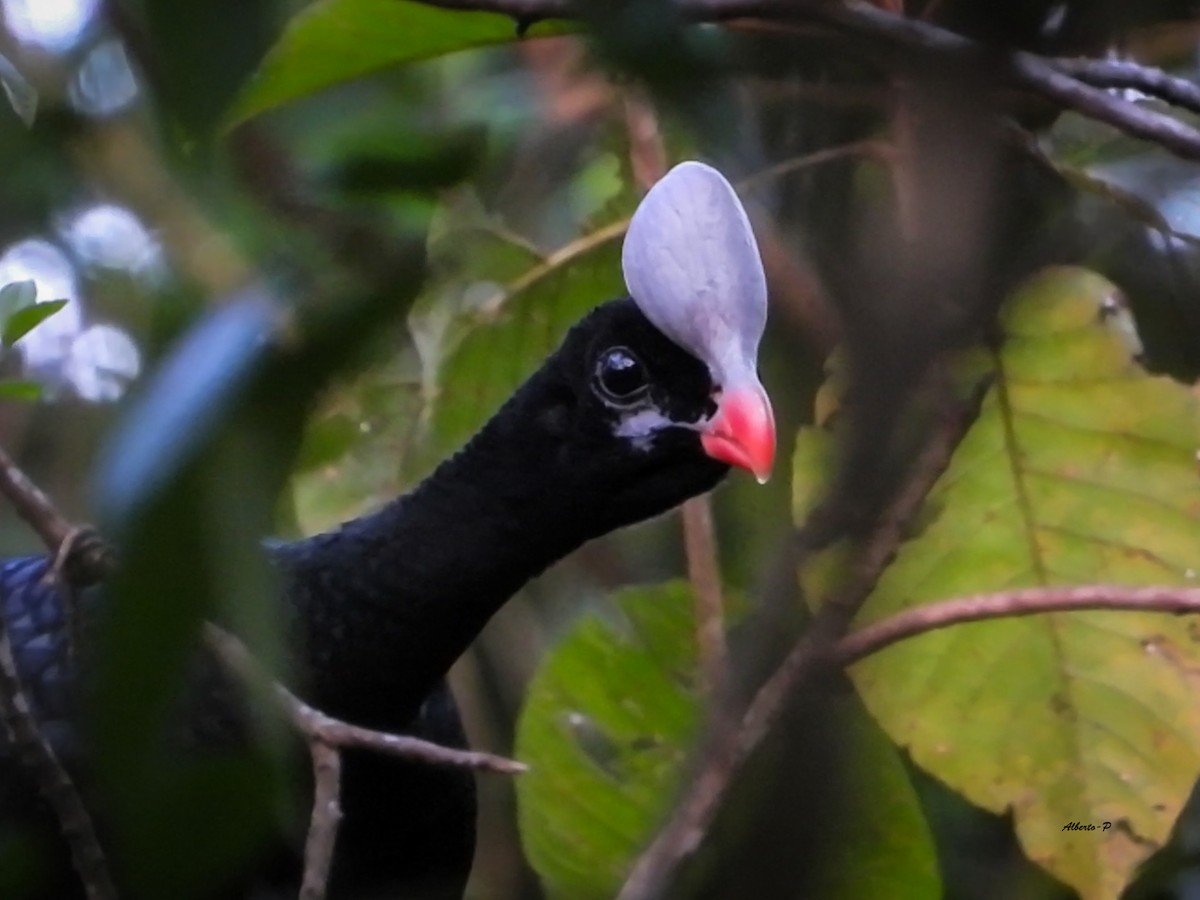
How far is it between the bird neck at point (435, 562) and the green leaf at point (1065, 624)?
8.9 inches

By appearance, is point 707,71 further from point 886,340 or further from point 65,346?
point 65,346

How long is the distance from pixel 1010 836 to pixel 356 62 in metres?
0.69

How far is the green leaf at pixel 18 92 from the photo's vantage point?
29 centimetres

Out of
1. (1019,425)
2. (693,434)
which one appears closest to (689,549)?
(693,434)

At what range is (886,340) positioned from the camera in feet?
0.87

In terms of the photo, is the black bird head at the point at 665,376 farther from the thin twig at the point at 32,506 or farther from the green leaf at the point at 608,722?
the thin twig at the point at 32,506

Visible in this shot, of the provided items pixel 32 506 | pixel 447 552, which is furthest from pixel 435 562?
pixel 32 506

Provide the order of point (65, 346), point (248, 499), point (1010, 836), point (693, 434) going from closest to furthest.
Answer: point (248, 499) → point (65, 346) → point (693, 434) → point (1010, 836)

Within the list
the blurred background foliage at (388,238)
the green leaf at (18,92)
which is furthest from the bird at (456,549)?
the green leaf at (18,92)

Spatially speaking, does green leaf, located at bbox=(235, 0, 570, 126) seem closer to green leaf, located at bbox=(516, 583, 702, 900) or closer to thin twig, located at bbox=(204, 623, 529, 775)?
thin twig, located at bbox=(204, 623, 529, 775)

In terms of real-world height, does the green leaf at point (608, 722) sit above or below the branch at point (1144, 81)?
below

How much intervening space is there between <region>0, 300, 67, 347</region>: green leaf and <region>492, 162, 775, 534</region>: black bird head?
26 cm

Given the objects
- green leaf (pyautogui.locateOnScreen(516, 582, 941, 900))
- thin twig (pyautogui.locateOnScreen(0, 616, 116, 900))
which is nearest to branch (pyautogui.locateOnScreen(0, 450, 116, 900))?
thin twig (pyautogui.locateOnScreen(0, 616, 116, 900))

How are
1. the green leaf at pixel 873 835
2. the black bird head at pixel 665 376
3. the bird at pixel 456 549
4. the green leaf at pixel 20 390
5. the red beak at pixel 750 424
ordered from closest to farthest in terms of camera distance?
the green leaf at pixel 873 835, the green leaf at pixel 20 390, the black bird head at pixel 665 376, the red beak at pixel 750 424, the bird at pixel 456 549
